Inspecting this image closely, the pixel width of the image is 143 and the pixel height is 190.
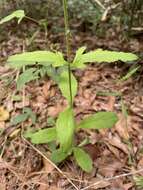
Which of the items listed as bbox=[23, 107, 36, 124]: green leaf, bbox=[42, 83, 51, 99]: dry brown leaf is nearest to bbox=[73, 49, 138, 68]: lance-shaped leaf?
bbox=[23, 107, 36, 124]: green leaf

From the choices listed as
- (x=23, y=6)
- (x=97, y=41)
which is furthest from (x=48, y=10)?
(x=97, y=41)

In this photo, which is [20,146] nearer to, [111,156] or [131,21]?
[111,156]

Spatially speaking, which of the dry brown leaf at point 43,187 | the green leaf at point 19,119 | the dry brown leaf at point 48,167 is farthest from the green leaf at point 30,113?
the dry brown leaf at point 43,187

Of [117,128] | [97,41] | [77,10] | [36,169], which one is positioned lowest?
[36,169]

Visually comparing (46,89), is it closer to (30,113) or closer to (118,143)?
(30,113)

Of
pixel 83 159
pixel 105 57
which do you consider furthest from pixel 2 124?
pixel 105 57
